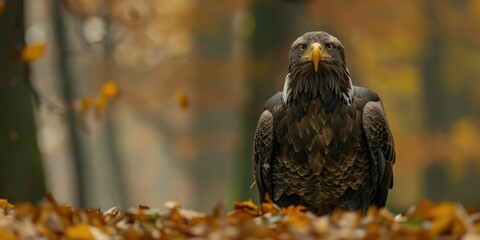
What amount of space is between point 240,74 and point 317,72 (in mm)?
7157

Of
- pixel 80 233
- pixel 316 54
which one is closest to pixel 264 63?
pixel 316 54

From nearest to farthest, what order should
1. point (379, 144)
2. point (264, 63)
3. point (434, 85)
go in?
point (379, 144) → point (264, 63) → point (434, 85)

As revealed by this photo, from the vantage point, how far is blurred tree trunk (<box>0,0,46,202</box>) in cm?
777

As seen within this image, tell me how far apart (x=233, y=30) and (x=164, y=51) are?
7.36 ft

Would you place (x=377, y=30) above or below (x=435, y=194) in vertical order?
above

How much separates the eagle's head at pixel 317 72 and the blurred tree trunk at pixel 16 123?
2.60m

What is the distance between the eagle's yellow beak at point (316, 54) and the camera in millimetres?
6113

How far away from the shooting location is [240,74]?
13.5m

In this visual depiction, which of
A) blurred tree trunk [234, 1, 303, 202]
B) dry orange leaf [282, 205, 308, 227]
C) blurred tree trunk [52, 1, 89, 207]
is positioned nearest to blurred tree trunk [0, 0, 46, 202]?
blurred tree trunk [234, 1, 303, 202]

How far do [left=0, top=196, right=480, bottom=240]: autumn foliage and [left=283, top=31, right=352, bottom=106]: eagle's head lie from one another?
2.06 meters

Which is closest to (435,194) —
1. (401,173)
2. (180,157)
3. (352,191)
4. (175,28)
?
(401,173)

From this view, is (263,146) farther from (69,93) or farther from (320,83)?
(69,93)

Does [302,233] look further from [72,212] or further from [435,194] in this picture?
[435,194]

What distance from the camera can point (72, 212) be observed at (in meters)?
4.28
